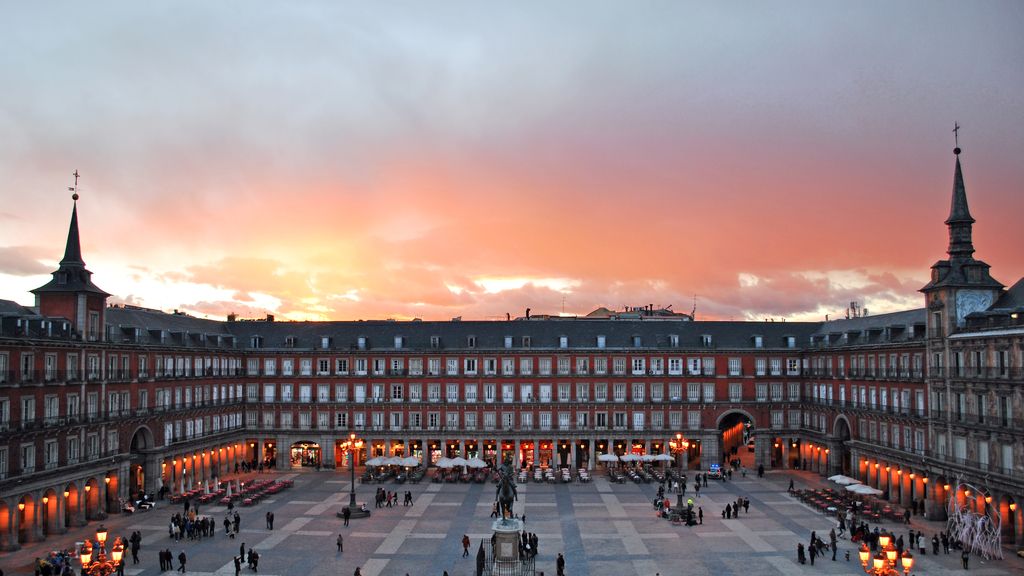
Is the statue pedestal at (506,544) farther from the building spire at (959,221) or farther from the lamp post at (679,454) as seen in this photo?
the building spire at (959,221)

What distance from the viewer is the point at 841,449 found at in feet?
269

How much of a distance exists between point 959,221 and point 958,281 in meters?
5.29

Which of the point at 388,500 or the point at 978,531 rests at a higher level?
the point at 978,531

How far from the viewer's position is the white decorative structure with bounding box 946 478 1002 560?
1955 inches

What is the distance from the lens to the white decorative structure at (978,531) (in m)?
49.7

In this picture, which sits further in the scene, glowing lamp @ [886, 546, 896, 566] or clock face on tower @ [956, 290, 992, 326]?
clock face on tower @ [956, 290, 992, 326]

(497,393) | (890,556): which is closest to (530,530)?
(890,556)

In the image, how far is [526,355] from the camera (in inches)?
3593

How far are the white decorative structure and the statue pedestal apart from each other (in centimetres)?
2849

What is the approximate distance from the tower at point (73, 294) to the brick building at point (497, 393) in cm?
16

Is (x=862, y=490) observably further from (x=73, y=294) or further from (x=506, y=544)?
(x=73, y=294)

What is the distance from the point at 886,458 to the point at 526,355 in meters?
38.4

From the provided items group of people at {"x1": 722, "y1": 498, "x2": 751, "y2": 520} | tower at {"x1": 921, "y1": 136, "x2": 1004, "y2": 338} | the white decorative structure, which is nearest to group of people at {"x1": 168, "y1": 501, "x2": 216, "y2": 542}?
group of people at {"x1": 722, "y1": 498, "x2": 751, "y2": 520}

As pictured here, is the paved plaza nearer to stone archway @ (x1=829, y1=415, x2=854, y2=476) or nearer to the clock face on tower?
stone archway @ (x1=829, y1=415, x2=854, y2=476)
